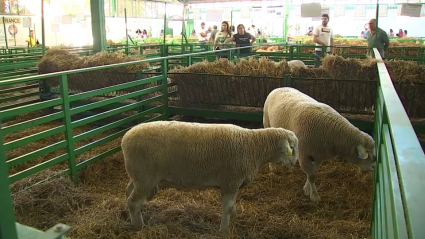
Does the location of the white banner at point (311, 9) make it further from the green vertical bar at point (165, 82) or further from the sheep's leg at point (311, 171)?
the sheep's leg at point (311, 171)

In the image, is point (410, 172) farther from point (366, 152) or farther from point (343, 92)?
point (343, 92)

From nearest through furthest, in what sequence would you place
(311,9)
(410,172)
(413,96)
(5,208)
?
(5,208)
(410,172)
(413,96)
(311,9)

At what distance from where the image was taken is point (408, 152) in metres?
1.17

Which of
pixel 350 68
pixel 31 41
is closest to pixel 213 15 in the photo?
pixel 350 68

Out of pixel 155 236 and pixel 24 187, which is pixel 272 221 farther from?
pixel 24 187

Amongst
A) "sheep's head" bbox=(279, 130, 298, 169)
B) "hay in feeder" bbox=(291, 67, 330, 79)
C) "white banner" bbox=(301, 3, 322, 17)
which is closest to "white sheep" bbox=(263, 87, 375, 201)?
"sheep's head" bbox=(279, 130, 298, 169)

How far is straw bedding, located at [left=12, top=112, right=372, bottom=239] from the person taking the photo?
3.29 metres

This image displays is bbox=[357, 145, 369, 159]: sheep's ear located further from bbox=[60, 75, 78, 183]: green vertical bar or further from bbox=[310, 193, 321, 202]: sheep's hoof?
bbox=[60, 75, 78, 183]: green vertical bar

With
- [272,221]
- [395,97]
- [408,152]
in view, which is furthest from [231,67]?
[408,152]

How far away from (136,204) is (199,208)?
73 centimetres

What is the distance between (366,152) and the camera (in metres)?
3.59

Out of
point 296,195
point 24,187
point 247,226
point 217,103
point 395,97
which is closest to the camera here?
point 395,97

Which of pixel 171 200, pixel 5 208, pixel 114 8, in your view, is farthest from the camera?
pixel 114 8

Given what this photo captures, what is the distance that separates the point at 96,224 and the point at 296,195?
2193 mm
